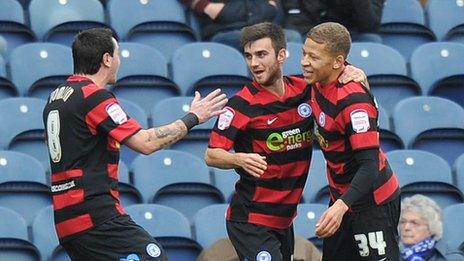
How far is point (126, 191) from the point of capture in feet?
30.9

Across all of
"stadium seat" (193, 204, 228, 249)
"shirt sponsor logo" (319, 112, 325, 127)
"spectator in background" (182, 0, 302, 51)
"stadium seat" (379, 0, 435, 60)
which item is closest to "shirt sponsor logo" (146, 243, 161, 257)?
"shirt sponsor logo" (319, 112, 325, 127)

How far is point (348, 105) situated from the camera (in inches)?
297

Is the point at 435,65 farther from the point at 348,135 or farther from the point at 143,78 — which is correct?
the point at 348,135

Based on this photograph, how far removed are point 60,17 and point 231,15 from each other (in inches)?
49.6

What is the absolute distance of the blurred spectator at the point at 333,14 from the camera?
35.7 feet

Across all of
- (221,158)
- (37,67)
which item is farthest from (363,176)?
(37,67)

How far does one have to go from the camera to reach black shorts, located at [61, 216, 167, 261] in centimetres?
740

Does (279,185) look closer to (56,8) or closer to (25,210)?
(25,210)

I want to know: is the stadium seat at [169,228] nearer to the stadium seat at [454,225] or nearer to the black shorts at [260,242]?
the black shorts at [260,242]

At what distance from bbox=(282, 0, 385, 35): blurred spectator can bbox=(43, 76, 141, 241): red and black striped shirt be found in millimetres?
3798

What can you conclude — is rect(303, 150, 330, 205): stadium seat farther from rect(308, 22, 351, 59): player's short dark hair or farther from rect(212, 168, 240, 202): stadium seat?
rect(308, 22, 351, 59): player's short dark hair

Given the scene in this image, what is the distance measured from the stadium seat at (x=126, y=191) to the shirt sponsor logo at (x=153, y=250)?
199cm

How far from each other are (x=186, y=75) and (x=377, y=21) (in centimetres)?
163

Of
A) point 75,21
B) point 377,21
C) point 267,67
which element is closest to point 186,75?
point 75,21
